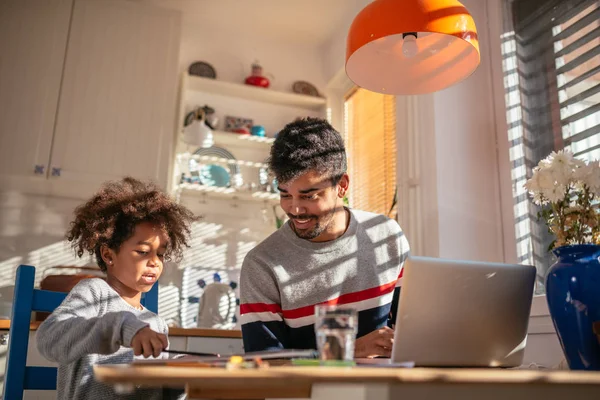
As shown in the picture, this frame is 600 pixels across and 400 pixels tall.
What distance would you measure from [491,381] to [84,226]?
108 centimetres

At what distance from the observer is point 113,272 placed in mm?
1354

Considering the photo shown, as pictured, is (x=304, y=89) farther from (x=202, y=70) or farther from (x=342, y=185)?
(x=342, y=185)

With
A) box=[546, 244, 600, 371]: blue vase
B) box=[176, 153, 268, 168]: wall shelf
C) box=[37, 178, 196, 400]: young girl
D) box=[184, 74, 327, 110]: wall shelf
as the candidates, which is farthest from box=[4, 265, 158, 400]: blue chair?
box=[184, 74, 327, 110]: wall shelf

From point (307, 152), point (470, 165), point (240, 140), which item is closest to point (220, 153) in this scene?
point (240, 140)

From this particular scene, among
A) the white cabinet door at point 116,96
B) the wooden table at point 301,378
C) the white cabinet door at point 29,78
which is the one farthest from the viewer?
the white cabinet door at point 116,96

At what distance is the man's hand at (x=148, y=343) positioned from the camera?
→ 33.3 inches

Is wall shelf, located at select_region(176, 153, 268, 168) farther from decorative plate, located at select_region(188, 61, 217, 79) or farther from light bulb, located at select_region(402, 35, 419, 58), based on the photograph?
light bulb, located at select_region(402, 35, 419, 58)

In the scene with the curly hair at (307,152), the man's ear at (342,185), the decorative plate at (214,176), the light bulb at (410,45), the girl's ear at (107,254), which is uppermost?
the decorative plate at (214,176)

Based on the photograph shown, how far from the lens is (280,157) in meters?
1.52

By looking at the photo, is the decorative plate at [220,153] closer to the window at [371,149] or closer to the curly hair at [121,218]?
the window at [371,149]

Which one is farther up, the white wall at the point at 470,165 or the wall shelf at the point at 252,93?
the wall shelf at the point at 252,93

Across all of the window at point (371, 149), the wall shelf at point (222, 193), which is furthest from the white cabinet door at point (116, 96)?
the window at point (371, 149)

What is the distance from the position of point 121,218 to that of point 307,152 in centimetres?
50

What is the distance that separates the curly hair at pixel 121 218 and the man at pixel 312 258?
210mm
